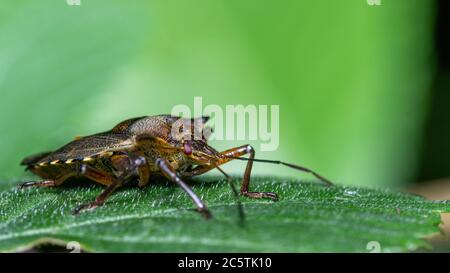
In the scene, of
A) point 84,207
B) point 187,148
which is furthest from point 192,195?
point 187,148

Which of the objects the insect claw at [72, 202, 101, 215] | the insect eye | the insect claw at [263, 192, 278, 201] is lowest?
the insect claw at [263, 192, 278, 201]

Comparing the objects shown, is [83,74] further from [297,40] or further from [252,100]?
[297,40]

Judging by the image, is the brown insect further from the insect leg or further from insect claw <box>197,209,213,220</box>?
insect claw <box>197,209,213,220</box>

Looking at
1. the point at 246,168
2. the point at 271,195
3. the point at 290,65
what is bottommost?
the point at 271,195

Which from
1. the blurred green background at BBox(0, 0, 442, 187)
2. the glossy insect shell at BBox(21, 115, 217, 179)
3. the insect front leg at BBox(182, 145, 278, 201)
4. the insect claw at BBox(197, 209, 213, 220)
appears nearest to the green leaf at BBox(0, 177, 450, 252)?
the insect claw at BBox(197, 209, 213, 220)

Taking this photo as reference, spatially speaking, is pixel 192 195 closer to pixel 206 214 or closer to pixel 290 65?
pixel 206 214

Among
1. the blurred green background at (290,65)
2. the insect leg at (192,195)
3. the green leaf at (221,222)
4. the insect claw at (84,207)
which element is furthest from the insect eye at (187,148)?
the blurred green background at (290,65)
